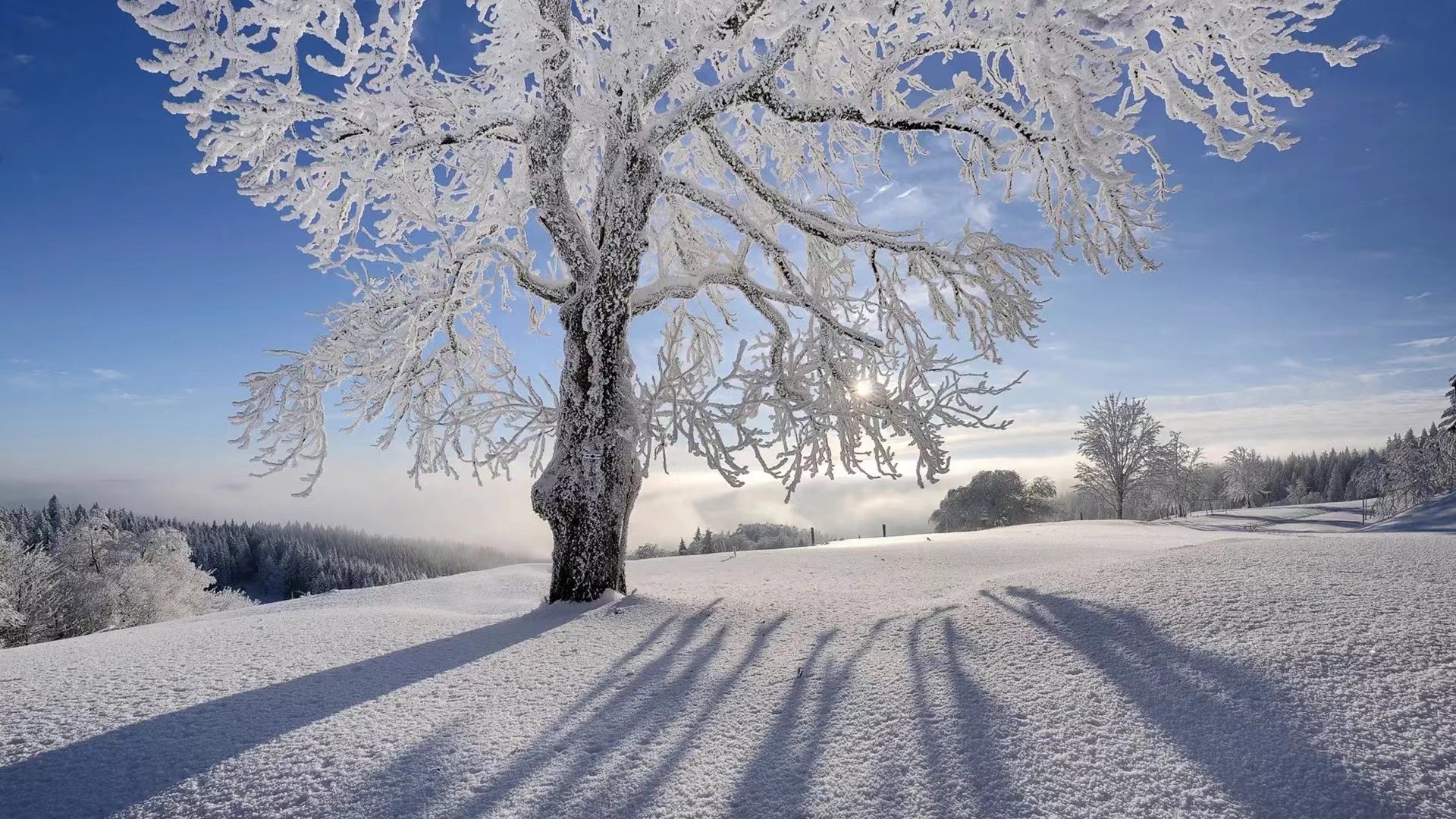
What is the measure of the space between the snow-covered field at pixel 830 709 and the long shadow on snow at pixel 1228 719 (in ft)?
0.04

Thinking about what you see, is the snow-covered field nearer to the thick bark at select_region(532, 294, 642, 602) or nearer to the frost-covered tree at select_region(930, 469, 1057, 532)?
the thick bark at select_region(532, 294, 642, 602)

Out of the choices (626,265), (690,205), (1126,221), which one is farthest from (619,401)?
(1126,221)

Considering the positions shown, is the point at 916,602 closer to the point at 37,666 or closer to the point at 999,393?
the point at 999,393

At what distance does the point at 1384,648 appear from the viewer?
3207 mm

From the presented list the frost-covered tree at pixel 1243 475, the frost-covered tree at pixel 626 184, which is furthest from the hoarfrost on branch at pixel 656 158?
the frost-covered tree at pixel 1243 475

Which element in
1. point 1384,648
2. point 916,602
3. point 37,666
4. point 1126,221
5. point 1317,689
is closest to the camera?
point 1317,689

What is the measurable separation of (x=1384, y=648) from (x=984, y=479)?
3151 cm

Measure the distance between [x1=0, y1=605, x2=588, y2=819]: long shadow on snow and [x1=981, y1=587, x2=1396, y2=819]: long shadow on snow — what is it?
3986 millimetres

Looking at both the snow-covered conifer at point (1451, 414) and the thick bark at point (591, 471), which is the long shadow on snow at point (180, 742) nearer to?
the thick bark at point (591, 471)

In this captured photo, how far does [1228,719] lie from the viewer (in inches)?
111

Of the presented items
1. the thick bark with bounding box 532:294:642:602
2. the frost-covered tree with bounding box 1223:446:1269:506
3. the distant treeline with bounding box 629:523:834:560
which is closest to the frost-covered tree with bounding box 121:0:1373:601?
the thick bark with bounding box 532:294:642:602

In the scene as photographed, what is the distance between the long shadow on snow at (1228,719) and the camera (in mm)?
2291

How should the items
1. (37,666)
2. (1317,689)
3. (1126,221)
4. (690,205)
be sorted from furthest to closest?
(690,205) → (1126,221) → (37,666) → (1317,689)

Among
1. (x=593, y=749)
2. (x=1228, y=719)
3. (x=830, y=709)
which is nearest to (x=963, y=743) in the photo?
(x=830, y=709)
